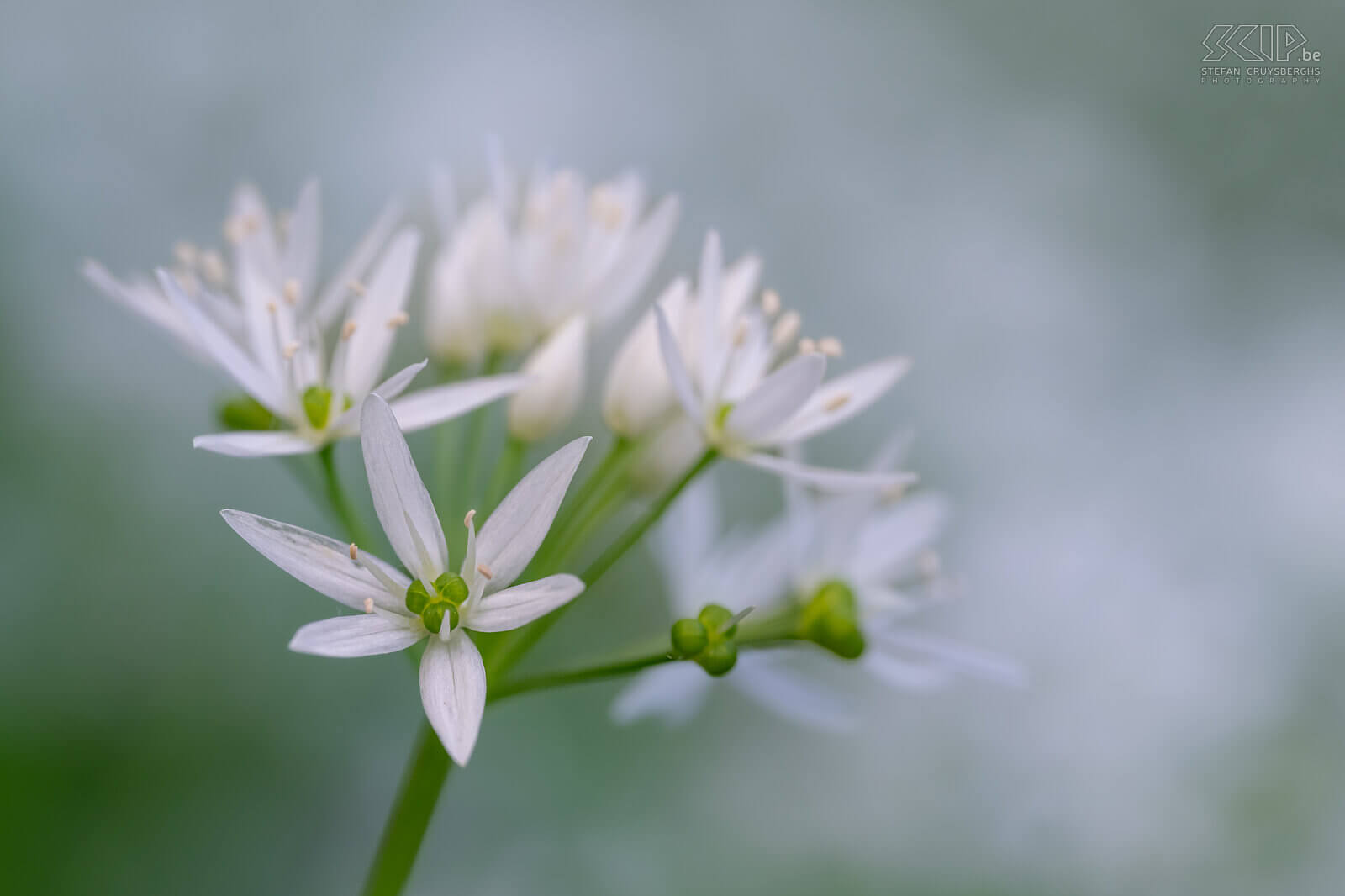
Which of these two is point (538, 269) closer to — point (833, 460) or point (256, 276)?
point (256, 276)

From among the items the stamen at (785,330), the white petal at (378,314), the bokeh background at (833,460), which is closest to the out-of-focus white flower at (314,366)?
the white petal at (378,314)

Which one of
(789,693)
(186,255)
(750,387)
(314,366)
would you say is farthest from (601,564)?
(186,255)

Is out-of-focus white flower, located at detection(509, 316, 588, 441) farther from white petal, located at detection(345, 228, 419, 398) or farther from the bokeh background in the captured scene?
the bokeh background

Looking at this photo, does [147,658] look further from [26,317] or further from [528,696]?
[26,317]

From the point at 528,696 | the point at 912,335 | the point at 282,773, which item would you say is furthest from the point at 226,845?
the point at 912,335

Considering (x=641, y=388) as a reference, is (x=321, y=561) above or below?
below

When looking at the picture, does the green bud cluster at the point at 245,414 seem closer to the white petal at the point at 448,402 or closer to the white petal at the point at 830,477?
the white petal at the point at 448,402
